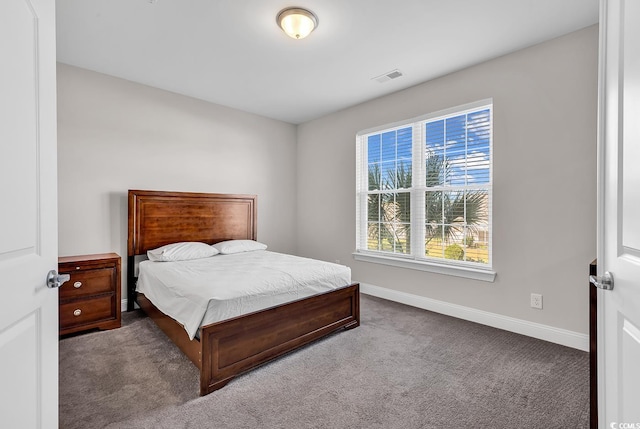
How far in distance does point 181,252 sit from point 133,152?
1309 mm

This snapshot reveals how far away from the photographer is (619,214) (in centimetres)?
99

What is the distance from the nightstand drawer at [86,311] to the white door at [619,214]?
3.59m

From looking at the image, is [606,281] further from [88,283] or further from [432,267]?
[88,283]

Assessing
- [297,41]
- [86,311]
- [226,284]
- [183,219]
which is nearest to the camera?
[226,284]

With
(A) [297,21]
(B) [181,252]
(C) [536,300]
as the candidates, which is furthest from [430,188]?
(B) [181,252]

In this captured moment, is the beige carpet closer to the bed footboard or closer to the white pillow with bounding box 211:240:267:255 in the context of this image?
the bed footboard

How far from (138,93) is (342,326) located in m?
3.45

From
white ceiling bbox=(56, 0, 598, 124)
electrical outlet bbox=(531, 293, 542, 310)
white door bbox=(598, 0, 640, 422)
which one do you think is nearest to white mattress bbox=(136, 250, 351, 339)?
electrical outlet bbox=(531, 293, 542, 310)

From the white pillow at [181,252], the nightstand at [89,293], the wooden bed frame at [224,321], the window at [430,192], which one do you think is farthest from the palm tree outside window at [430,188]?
the nightstand at [89,293]

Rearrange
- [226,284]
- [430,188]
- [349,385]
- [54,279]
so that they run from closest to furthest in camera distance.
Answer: [54,279] → [349,385] → [226,284] → [430,188]

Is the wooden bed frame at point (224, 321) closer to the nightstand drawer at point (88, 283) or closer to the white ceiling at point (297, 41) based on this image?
the nightstand drawer at point (88, 283)

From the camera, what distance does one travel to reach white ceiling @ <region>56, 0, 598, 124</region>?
224 centimetres

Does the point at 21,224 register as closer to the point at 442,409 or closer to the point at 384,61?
the point at 442,409

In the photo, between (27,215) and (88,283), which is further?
(88,283)
